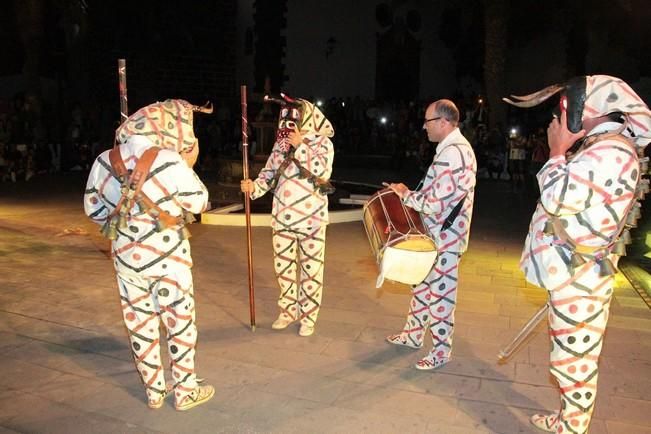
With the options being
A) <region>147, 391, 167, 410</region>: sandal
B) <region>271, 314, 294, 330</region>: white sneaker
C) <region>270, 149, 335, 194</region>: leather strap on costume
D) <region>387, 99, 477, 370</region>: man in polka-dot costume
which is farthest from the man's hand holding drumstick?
<region>147, 391, 167, 410</region>: sandal

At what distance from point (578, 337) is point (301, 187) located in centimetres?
221

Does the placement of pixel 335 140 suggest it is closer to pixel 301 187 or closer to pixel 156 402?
pixel 301 187

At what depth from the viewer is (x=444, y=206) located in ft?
12.1

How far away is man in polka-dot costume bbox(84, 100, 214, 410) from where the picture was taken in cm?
311

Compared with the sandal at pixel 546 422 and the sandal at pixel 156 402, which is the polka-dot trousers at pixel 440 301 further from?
the sandal at pixel 156 402

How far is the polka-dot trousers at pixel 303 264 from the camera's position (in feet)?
14.5

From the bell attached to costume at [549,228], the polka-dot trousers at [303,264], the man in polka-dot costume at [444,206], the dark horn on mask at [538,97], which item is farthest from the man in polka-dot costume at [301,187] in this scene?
the bell attached to costume at [549,228]

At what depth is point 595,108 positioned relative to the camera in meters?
2.69

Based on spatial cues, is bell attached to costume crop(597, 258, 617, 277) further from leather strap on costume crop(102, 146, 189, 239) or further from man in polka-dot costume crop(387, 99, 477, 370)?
leather strap on costume crop(102, 146, 189, 239)

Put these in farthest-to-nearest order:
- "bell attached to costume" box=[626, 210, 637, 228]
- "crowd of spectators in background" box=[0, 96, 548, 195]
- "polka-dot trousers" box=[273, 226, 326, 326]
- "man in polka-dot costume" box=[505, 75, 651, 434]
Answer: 1. "crowd of spectators in background" box=[0, 96, 548, 195]
2. "polka-dot trousers" box=[273, 226, 326, 326]
3. "bell attached to costume" box=[626, 210, 637, 228]
4. "man in polka-dot costume" box=[505, 75, 651, 434]

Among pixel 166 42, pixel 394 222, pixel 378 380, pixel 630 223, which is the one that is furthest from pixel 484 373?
pixel 166 42

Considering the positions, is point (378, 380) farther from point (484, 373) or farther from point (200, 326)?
point (200, 326)

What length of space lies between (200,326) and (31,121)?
488 inches

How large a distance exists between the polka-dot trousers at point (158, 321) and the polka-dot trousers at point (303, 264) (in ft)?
3.98
